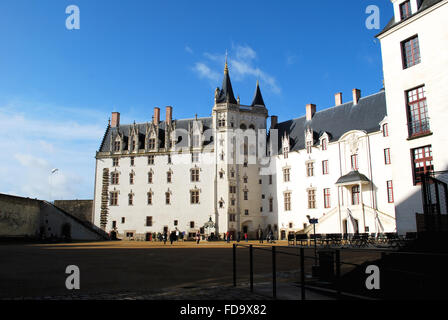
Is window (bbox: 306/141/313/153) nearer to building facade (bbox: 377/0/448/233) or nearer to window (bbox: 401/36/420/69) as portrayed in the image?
building facade (bbox: 377/0/448/233)

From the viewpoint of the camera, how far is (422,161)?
17562 mm

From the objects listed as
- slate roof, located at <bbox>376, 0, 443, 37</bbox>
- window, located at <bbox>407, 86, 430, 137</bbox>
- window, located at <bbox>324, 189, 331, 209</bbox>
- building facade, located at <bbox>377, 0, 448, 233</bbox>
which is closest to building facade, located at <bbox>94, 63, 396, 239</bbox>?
window, located at <bbox>324, 189, 331, 209</bbox>

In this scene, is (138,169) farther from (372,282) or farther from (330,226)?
(372,282)

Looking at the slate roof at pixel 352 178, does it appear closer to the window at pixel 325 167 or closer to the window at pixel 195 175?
the window at pixel 325 167

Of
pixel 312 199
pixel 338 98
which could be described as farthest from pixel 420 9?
pixel 338 98

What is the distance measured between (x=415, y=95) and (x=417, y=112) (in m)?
0.88

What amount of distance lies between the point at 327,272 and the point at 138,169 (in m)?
41.4

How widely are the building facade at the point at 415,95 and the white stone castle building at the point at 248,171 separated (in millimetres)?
12267

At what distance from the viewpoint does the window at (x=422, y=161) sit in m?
17.2

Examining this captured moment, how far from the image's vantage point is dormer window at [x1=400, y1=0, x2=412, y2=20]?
19053mm

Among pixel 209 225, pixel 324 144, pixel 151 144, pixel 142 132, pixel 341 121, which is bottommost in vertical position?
pixel 209 225

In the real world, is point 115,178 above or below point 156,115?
below

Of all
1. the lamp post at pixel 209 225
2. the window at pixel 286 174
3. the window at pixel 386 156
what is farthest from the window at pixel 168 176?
the window at pixel 386 156

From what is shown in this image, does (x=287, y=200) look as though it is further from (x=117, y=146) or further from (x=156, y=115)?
(x=117, y=146)
